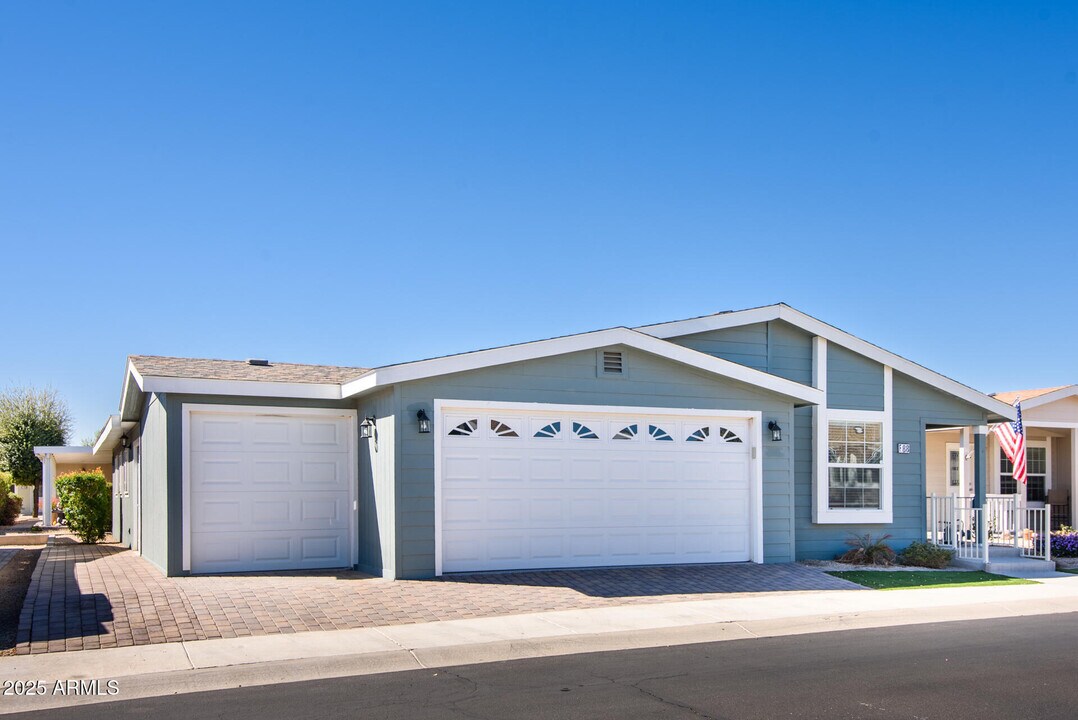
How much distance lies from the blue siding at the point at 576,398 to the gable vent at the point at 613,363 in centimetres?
12

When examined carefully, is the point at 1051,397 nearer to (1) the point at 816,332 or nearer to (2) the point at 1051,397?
(2) the point at 1051,397

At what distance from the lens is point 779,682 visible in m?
7.67

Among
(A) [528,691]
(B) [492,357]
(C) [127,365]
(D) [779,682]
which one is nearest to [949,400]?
(B) [492,357]

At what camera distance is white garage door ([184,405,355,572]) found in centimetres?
1348

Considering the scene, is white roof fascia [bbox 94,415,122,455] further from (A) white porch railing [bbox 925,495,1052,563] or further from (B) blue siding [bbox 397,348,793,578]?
(A) white porch railing [bbox 925,495,1052,563]

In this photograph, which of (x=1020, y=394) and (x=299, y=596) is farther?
(x=1020, y=394)

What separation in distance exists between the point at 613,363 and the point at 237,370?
580 cm

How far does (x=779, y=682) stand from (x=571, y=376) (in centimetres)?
690

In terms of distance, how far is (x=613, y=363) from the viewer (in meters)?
14.3

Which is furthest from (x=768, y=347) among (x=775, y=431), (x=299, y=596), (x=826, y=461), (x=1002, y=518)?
(x=299, y=596)

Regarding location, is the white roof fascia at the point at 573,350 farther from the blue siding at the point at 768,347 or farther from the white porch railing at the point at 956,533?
the white porch railing at the point at 956,533

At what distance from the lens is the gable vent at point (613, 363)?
14211 millimetres

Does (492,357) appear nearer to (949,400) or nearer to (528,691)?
(528,691)

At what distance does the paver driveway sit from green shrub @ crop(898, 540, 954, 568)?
2.48 metres
